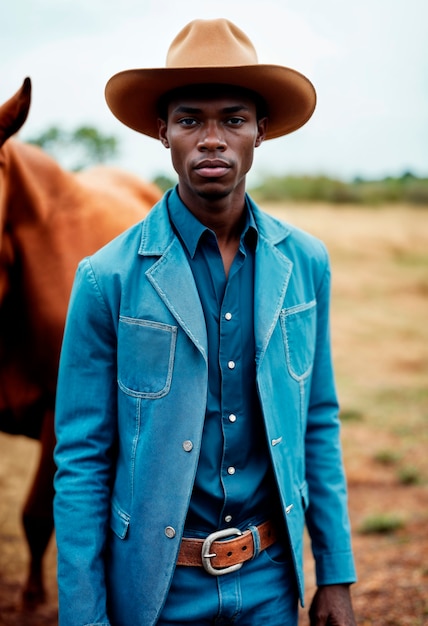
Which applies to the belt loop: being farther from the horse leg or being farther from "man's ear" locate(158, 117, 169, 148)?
the horse leg

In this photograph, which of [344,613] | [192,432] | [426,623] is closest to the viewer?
[192,432]

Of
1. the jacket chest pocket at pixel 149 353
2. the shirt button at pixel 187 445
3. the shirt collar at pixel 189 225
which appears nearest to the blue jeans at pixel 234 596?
the shirt button at pixel 187 445

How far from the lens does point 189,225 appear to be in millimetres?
1767

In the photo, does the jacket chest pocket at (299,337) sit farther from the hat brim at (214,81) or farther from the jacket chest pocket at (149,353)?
the hat brim at (214,81)

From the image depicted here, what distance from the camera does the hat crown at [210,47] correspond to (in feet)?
5.66

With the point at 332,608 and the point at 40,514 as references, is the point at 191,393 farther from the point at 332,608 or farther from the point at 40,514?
the point at 40,514

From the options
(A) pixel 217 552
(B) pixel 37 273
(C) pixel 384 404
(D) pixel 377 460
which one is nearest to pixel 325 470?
(A) pixel 217 552

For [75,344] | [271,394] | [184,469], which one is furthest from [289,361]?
[75,344]

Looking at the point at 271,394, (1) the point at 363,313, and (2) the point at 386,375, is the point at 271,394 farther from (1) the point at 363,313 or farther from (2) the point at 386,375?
(1) the point at 363,313

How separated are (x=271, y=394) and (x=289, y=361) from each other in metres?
0.12

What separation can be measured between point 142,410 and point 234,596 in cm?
51

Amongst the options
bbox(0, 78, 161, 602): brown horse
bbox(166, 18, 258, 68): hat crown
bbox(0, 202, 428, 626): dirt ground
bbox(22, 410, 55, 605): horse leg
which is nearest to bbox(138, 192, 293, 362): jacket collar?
bbox(166, 18, 258, 68): hat crown

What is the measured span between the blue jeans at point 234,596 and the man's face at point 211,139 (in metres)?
0.94

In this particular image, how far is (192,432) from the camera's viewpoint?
163cm
